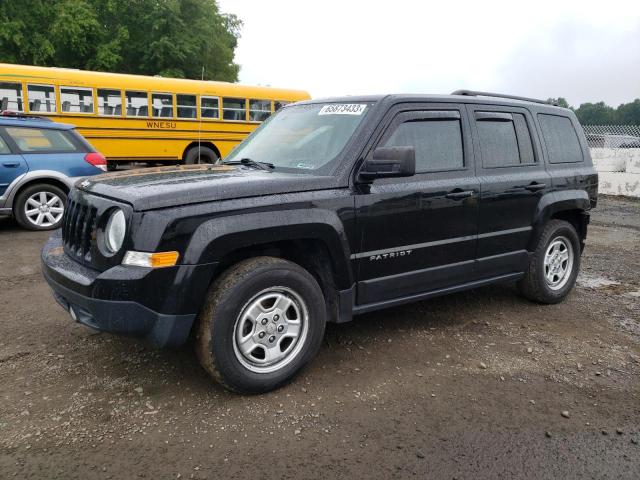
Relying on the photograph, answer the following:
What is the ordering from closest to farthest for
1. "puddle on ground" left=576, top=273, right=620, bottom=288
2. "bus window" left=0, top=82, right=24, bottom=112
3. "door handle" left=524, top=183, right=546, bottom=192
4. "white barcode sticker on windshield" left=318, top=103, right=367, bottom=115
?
"white barcode sticker on windshield" left=318, top=103, right=367, bottom=115 < "door handle" left=524, top=183, right=546, bottom=192 < "puddle on ground" left=576, top=273, right=620, bottom=288 < "bus window" left=0, top=82, right=24, bottom=112

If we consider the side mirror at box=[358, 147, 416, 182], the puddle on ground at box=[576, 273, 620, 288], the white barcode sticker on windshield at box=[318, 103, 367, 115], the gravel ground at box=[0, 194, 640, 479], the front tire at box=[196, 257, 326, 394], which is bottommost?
the gravel ground at box=[0, 194, 640, 479]

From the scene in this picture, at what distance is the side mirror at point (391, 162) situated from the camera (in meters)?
3.26

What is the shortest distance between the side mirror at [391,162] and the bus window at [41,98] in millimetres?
11406

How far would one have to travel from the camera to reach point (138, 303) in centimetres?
280

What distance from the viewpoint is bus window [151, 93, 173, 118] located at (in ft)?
44.8

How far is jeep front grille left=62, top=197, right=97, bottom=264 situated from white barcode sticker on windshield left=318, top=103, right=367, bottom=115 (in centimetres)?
181

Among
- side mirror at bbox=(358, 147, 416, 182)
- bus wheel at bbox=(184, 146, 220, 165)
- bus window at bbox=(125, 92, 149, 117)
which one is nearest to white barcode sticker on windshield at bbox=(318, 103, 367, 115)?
side mirror at bbox=(358, 147, 416, 182)

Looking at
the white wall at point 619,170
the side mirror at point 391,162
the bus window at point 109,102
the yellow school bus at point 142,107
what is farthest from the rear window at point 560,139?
the bus window at point 109,102

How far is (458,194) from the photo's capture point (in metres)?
3.91

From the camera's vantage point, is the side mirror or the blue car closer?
the side mirror

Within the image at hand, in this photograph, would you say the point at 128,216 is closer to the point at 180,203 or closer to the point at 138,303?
the point at 180,203

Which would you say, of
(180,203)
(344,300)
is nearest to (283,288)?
(344,300)

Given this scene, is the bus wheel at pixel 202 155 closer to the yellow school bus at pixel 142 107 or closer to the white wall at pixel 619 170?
the yellow school bus at pixel 142 107

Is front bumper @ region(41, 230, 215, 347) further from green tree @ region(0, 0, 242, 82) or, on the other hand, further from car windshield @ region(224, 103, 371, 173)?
green tree @ region(0, 0, 242, 82)
